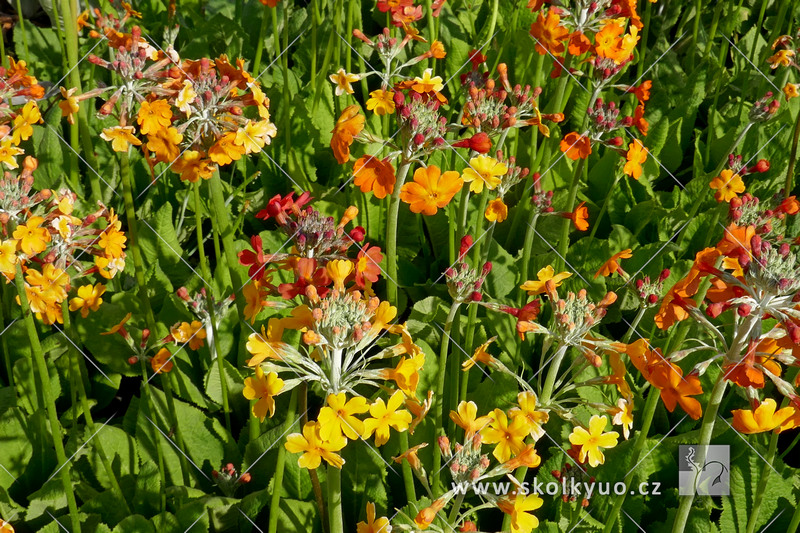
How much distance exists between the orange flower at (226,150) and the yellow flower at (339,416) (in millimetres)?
982

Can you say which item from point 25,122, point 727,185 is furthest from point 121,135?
point 727,185

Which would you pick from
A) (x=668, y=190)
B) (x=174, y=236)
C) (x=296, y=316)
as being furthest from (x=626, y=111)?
(x=296, y=316)

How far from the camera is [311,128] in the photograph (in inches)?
174

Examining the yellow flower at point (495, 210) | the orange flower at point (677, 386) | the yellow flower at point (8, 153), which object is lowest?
the yellow flower at point (495, 210)

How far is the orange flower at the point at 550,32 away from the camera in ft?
11.1

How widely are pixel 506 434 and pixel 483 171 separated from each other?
1070mm

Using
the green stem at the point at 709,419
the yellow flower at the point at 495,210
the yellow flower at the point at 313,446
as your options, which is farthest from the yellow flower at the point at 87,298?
the green stem at the point at 709,419

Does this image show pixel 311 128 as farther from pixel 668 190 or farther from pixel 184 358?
pixel 668 190

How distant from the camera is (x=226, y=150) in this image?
259 cm

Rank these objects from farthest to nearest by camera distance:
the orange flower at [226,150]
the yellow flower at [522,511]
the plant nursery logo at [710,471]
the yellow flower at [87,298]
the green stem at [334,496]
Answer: the plant nursery logo at [710,471] → the yellow flower at [87,298] → the orange flower at [226,150] → the green stem at [334,496] → the yellow flower at [522,511]

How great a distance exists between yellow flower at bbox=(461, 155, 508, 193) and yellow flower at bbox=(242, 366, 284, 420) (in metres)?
1.16

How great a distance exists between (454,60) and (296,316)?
10.3ft

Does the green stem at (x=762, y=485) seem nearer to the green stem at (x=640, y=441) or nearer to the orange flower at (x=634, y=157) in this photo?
the green stem at (x=640, y=441)

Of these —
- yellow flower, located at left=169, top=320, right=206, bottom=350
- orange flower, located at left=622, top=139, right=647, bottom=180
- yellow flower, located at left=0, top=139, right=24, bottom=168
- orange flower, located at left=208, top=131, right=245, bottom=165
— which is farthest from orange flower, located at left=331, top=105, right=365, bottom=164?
orange flower, located at left=622, top=139, right=647, bottom=180
